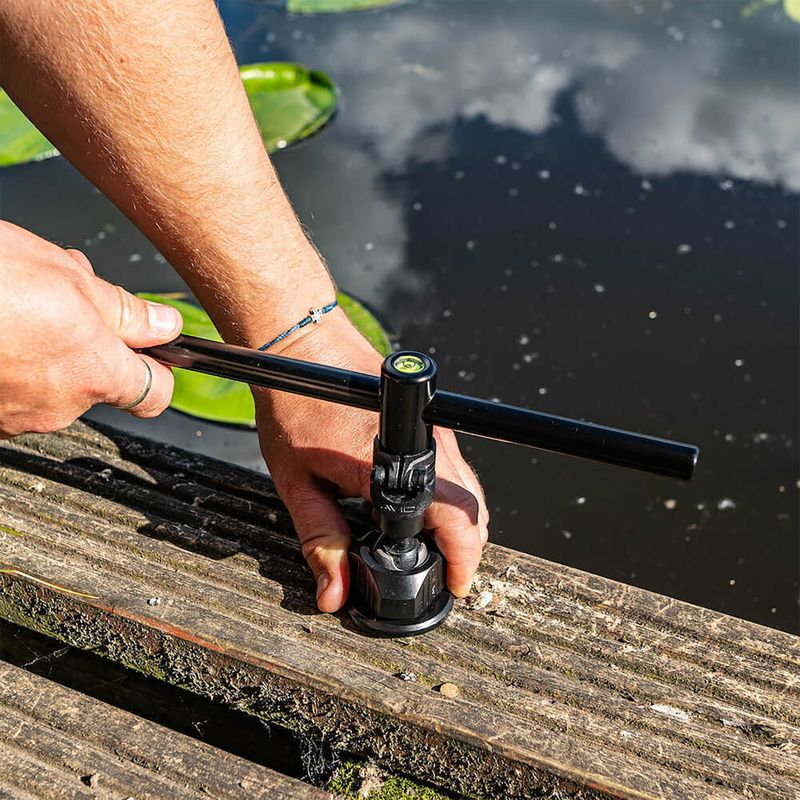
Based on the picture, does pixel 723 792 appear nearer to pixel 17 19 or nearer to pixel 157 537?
pixel 157 537

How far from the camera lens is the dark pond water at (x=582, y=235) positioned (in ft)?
5.61

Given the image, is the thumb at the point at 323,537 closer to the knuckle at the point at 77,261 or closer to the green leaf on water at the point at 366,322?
the knuckle at the point at 77,261

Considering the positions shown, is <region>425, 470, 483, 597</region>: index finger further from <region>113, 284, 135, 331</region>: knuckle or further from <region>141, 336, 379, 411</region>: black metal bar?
<region>113, 284, 135, 331</region>: knuckle

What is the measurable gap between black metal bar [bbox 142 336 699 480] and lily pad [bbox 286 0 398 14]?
234 cm

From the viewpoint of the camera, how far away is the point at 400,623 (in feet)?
3.27

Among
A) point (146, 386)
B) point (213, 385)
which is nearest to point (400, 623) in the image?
point (146, 386)

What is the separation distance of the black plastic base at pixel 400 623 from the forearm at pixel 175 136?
0.39 m

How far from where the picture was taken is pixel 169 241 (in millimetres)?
1194

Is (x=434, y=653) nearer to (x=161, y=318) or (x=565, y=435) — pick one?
(x=565, y=435)

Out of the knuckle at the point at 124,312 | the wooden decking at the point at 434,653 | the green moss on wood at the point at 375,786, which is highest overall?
A: the knuckle at the point at 124,312

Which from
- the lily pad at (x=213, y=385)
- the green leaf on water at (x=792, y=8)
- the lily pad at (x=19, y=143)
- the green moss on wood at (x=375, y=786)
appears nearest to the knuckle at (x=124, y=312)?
the green moss on wood at (x=375, y=786)

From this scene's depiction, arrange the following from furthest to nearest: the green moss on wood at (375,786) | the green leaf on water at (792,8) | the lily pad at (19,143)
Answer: the green leaf on water at (792,8)
the lily pad at (19,143)
the green moss on wood at (375,786)

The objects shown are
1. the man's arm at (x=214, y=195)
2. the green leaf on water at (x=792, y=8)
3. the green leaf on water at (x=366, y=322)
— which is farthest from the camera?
the green leaf on water at (x=792, y=8)

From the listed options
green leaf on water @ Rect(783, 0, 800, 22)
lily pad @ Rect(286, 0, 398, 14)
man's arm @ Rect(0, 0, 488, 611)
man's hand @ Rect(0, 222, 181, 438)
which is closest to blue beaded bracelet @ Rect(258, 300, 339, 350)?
man's arm @ Rect(0, 0, 488, 611)
